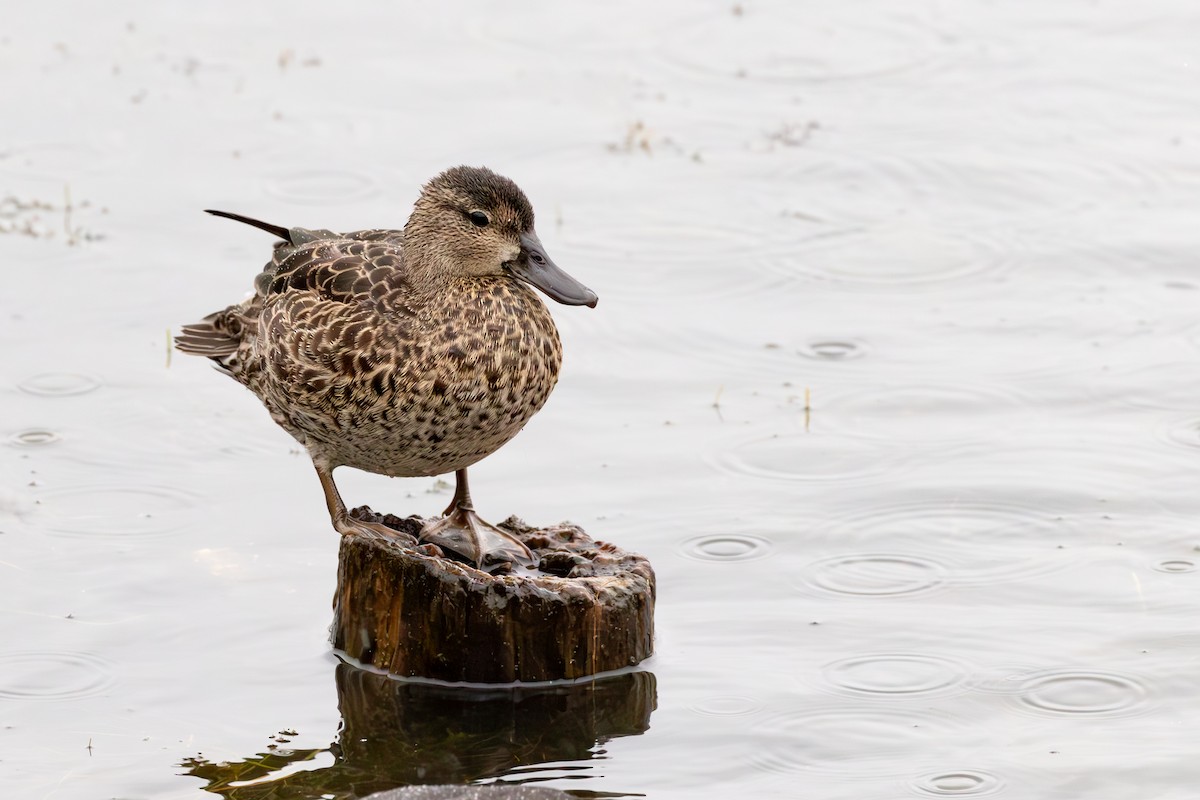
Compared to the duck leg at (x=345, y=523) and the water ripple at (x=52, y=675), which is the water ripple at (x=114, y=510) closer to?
the water ripple at (x=52, y=675)

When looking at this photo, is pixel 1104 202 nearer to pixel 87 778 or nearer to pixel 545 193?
pixel 545 193

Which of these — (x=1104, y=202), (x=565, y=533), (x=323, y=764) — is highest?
(x=1104, y=202)

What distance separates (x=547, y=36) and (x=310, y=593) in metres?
7.47

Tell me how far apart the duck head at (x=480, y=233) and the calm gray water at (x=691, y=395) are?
1.49m

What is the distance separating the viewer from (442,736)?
673cm

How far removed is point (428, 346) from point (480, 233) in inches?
20.6

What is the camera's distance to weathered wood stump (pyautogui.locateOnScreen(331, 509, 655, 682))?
671 centimetres

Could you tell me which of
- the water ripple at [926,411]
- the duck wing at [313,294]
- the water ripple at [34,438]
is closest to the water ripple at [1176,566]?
the water ripple at [926,411]

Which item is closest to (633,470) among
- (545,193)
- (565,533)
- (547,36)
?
(565,533)

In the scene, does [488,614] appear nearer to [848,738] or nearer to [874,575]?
[848,738]

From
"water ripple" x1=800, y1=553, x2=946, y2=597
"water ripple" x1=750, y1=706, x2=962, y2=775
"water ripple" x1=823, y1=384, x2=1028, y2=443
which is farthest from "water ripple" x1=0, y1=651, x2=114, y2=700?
"water ripple" x1=823, y1=384, x2=1028, y2=443

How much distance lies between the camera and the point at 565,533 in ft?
24.1

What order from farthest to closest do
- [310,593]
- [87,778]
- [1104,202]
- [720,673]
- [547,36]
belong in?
[547,36], [1104,202], [310,593], [720,673], [87,778]

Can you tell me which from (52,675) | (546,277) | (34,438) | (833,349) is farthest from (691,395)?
(52,675)
